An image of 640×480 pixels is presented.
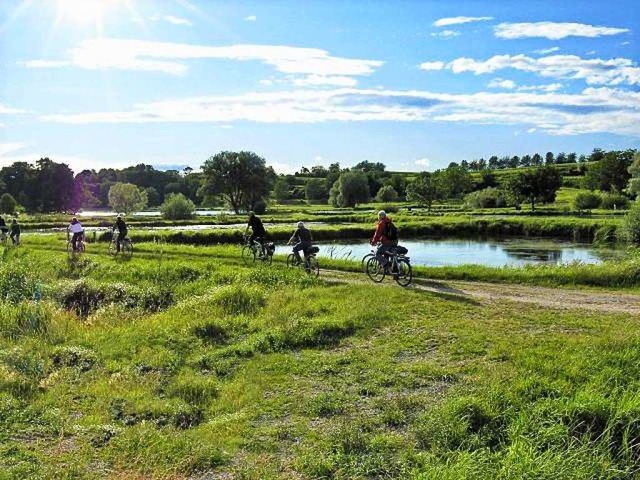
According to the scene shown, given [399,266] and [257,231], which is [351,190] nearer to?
Result: [257,231]

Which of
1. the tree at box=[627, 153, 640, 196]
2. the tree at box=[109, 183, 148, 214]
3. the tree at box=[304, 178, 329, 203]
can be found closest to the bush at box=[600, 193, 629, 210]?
the tree at box=[627, 153, 640, 196]

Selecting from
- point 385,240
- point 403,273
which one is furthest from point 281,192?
point 403,273

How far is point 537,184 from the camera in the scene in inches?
3219

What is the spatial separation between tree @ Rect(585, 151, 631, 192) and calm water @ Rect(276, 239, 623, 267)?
53200 millimetres

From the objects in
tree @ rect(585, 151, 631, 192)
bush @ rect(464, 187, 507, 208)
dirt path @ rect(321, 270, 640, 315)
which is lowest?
dirt path @ rect(321, 270, 640, 315)

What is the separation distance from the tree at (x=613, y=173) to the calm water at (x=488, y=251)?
53.2m

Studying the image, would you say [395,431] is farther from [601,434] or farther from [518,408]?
[601,434]

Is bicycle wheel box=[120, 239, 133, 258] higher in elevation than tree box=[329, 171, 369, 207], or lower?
lower

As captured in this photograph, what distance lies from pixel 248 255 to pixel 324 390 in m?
18.0

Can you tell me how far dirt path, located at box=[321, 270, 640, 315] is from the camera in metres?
16.4

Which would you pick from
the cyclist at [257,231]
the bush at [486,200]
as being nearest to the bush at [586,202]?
the bush at [486,200]

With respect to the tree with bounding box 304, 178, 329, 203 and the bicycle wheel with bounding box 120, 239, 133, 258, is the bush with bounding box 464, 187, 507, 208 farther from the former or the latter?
the bicycle wheel with bounding box 120, 239, 133, 258

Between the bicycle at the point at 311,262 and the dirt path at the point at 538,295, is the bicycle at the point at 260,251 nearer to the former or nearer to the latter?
the bicycle at the point at 311,262

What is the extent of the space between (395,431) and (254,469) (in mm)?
2394
